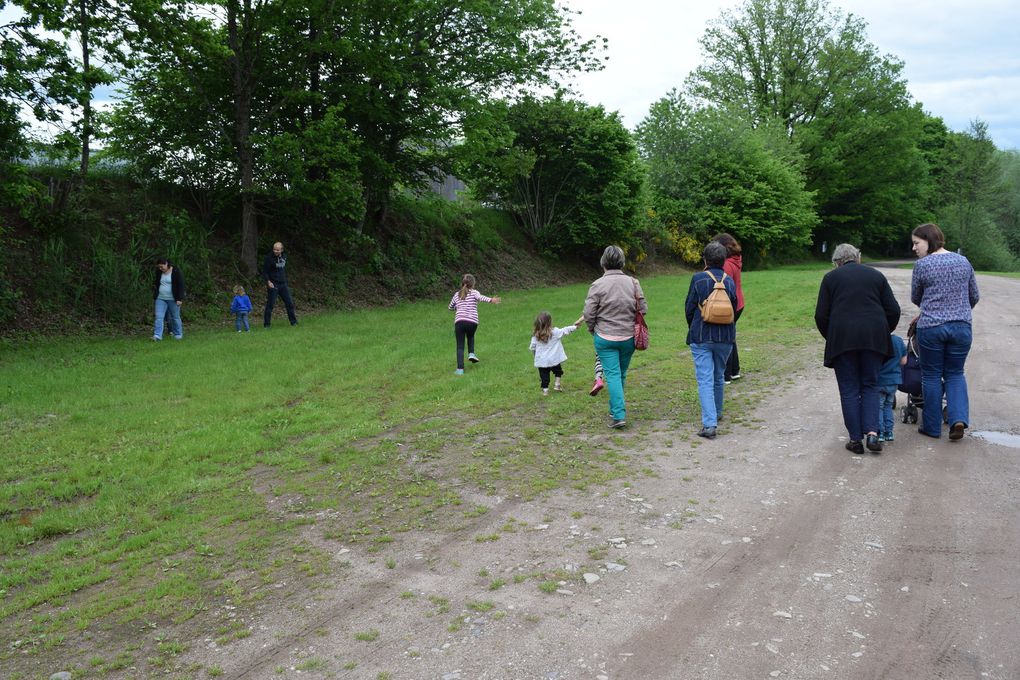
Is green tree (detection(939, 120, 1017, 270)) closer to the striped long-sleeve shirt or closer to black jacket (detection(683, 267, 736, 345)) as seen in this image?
the striped long-sleeve shirt

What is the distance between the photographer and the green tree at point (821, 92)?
49.8 m

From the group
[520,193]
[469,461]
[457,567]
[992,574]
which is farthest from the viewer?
[520,193]

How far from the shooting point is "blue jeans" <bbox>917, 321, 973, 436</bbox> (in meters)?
7.21

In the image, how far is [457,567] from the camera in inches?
189

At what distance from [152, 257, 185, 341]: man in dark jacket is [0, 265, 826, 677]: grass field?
35.0 inches

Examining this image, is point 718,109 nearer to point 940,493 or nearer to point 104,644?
point 940,493

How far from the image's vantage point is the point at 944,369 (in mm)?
7336

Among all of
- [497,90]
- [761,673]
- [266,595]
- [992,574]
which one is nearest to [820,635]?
[761,673]

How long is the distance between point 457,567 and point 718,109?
42.0 meters

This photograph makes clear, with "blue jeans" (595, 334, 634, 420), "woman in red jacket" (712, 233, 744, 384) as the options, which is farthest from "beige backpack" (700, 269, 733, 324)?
"woman in red jacket" (712, 233, 744, 384)

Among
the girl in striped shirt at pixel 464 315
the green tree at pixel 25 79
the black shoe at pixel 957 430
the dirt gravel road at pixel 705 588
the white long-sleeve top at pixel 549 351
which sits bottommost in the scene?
Result: the dirt gravel road at pixel 705 588

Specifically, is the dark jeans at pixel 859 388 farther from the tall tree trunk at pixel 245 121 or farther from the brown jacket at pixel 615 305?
the tall tree trunk at pixel 245 121

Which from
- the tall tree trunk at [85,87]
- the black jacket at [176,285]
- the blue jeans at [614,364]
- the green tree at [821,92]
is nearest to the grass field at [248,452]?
the blue jeans at [614,364]

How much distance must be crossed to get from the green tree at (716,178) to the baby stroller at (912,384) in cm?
3248
